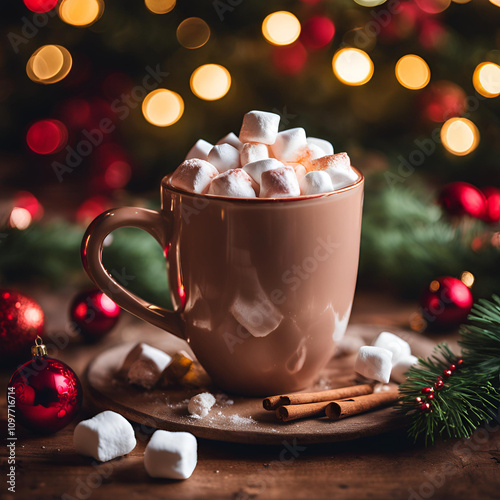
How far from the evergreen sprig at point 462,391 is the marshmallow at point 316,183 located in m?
0.32

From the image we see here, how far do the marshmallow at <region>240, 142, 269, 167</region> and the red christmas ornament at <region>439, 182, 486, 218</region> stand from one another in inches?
30.9

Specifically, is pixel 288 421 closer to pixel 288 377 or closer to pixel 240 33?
pixel 288 377

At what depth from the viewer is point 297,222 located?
85cm

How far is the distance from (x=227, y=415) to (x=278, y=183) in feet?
1.16

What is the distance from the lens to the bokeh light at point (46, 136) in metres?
2.25

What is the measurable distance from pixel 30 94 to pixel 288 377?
65.2 inches

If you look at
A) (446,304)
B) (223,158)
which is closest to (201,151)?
(223,158)

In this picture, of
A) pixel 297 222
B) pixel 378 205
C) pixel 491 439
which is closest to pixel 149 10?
pixel 378 205

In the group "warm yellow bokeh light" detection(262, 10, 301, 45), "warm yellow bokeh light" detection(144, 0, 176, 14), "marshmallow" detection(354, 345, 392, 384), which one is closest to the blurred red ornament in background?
"warm yellow bokeh light" detection(262, 10, 301, 45)

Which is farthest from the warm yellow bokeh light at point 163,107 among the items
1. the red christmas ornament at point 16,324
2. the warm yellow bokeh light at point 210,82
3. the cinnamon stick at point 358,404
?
the cinnamon stick at point 358,404

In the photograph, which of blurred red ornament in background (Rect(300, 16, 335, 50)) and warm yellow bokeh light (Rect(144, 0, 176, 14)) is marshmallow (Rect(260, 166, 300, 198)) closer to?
blurred red ornament in background (Rect(300, 16, 335, 50))

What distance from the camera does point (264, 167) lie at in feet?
2.87

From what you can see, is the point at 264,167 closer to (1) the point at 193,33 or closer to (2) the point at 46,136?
(1) the point at 193,33

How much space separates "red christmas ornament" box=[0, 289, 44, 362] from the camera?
1.12 meters
